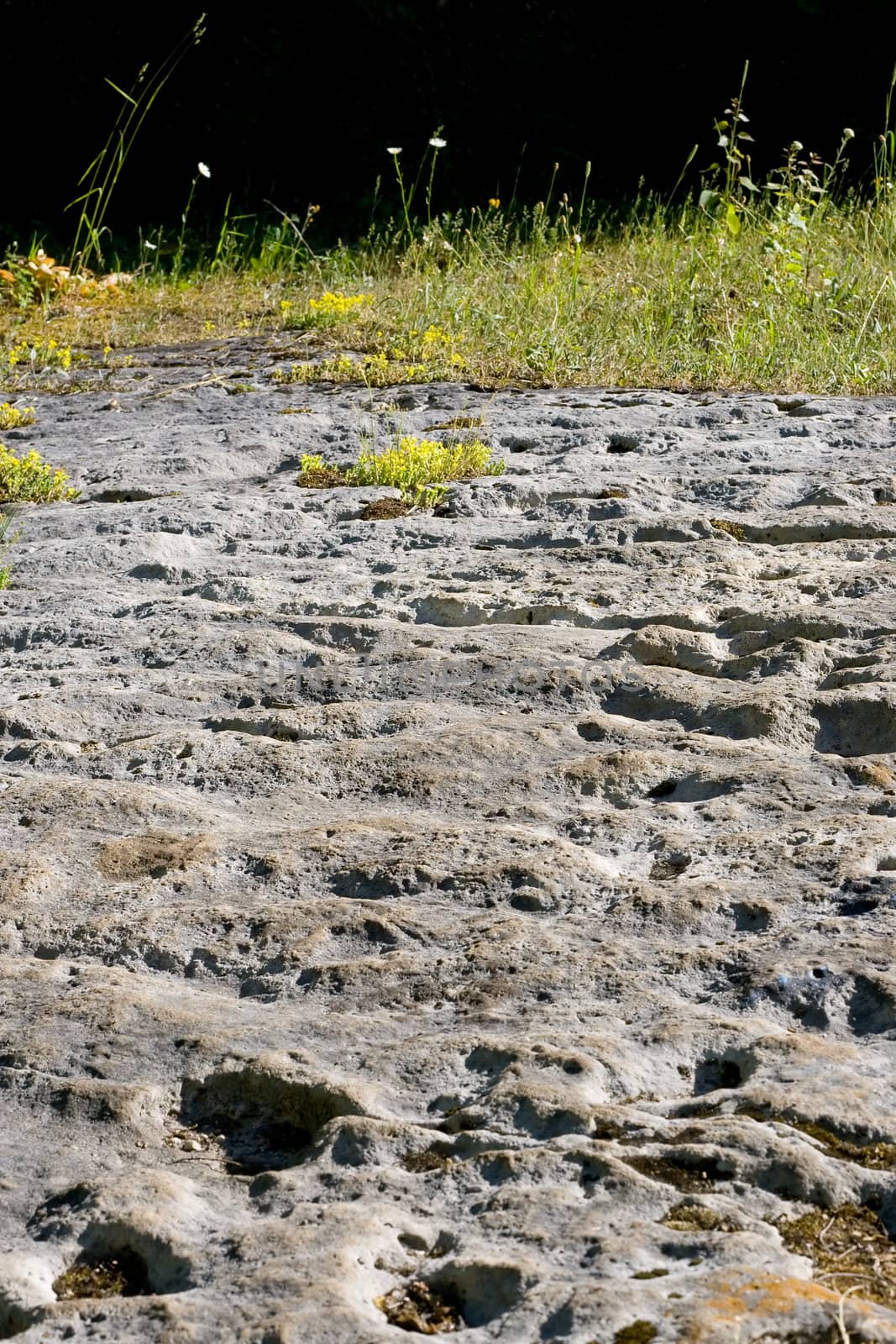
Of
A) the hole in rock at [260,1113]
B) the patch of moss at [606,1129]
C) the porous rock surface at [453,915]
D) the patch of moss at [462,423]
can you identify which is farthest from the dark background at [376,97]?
the patch of moss at [606,1129]

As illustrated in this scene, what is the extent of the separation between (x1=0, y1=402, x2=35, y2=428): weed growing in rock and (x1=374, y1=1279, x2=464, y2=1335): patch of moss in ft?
14.3

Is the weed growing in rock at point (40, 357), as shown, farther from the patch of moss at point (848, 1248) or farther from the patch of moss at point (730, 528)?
the patch of moss at point (848, 1248)

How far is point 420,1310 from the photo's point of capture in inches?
59.2

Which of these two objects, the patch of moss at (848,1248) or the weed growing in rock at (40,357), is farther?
the weed growing in rock at (40,357)

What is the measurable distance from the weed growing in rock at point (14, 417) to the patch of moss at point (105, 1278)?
4.19 meters

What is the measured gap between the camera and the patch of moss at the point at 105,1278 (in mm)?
1571

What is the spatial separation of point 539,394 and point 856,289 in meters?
1.87

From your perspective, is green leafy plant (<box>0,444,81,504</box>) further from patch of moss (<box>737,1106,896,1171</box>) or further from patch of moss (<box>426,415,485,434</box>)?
patch of moss (<box>737,1106,896,1171</box>)

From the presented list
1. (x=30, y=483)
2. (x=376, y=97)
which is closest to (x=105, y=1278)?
(x=30, y=483)

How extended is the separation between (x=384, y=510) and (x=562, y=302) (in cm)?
265

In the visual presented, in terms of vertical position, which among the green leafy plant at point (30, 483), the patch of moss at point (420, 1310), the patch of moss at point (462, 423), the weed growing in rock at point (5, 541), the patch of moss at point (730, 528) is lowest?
the weed growing in rock at point (5, 541)

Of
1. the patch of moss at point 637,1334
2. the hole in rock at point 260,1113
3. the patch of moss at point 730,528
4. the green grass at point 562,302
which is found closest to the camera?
the patch of moss at point 637,1334

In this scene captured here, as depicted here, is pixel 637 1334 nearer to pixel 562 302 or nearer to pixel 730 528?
pixel 730 528

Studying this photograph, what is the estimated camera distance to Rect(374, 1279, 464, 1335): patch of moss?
148cm
